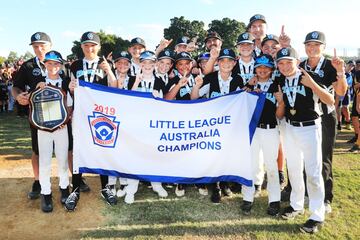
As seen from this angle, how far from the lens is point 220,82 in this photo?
19.5 feet

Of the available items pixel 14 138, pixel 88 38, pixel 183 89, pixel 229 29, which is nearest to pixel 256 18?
pixel 183 89

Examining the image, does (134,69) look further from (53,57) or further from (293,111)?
(293,111)

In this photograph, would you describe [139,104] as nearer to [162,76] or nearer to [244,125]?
[162,76]

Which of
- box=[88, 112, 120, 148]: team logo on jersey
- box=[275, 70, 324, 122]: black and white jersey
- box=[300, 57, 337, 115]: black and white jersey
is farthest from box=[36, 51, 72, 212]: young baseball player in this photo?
box=[300, 57, 337, 115]: black and white jersey

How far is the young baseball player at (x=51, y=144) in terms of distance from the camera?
5680 millimetres

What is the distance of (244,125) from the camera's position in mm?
5762

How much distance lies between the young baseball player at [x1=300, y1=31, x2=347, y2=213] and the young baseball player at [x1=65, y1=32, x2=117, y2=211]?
351cm

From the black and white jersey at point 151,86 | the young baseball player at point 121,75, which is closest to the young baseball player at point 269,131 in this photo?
the black and white jersey at point 151,86

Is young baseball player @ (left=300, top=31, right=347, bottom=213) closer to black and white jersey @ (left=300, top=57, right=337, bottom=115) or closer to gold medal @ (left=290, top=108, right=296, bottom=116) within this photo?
black and white jersey @ (left=300, top=57, right=337, bottom=115)

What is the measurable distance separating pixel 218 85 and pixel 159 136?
4.67ft

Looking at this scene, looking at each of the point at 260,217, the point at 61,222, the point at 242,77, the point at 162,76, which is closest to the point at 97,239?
the point at 61,222

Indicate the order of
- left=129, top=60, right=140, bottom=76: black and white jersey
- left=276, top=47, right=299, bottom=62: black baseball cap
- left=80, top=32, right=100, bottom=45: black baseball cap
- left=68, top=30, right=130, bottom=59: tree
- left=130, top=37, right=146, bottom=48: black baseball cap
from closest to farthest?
left=276, top=47, right=299, bottom=62: black baseball cap < left=80, top=32, right=100, bottom=45: black baseball cap < left=129, top=60, right=140, bottom=76: black and white jersey < left=130, top=37, right=146, bottom=48: black baseball cap < left=68, top=30, right=130, bottom=59: tree

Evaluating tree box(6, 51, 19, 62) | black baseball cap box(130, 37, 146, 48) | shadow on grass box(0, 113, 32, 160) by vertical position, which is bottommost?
shadow on grass box(0, 113, 32, 160)

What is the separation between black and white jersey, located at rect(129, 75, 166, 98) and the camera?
6109mm
